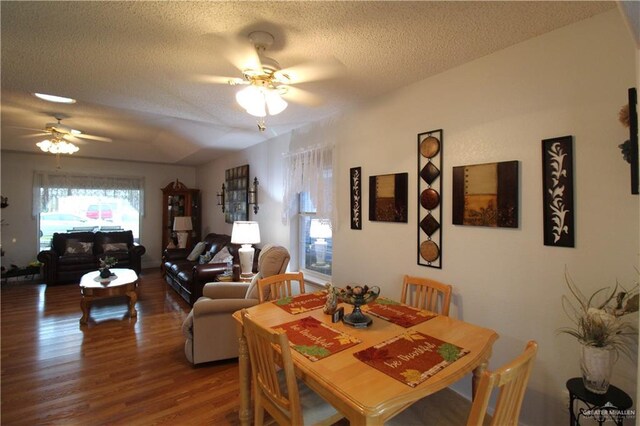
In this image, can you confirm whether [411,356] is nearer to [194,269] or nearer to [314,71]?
[314,71]

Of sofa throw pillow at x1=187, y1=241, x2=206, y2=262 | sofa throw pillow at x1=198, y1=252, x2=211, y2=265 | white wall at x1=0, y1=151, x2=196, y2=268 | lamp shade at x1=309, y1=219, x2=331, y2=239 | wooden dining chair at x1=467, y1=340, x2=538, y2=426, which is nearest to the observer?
wooden dining chair at x1=467, y1=340, x2=538, y2=426

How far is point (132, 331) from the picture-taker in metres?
3.29

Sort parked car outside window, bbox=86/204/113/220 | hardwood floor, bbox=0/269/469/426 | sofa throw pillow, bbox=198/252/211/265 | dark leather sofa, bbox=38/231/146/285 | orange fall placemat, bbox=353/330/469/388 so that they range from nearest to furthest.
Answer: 1. orange fall placemat, bbox=353/330/469/388
2. hardwood floor, bbox=0/269/469/426
3. sofa throw pillow, bbox=198/252/211/265
4. dark leather sofa, bbox=38/231/146/285
5. parked car outside window, bbox=86/204/113/220

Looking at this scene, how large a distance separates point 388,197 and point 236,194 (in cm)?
333

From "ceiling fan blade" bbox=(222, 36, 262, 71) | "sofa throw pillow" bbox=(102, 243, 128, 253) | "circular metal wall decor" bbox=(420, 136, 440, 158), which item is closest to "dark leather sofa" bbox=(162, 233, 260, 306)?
"sofa throw pillow" bbox=(102, 243, 128, 253)

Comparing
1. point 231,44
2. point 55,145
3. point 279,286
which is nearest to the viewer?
point 231,44

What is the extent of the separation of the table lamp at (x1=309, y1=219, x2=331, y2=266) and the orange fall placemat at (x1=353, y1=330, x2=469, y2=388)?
1947 millimetres

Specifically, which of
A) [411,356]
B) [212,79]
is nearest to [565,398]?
[411,356]

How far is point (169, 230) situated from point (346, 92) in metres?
5.65

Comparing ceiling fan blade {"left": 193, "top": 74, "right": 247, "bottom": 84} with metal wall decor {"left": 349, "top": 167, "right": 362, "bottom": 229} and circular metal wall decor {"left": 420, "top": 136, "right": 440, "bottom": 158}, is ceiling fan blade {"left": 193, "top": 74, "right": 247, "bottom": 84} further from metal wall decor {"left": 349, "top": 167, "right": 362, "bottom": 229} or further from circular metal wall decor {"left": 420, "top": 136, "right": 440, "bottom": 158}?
circular metal wall decor {"left": 420, "top": 136, "right": 440, "bottom": 158}

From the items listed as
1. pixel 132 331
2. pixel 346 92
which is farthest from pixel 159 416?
pixel 346 92

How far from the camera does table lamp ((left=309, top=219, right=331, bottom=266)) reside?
134 inches

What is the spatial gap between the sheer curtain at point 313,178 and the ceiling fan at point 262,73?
1032 millimetres

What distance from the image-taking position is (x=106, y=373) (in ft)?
8.09
